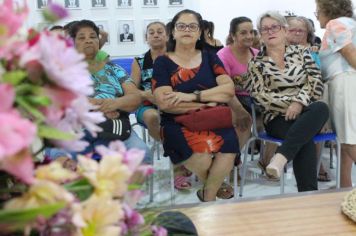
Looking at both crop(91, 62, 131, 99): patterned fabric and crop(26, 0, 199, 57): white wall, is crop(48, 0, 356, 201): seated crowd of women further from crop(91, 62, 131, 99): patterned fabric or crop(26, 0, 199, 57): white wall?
crop(26, 0, 199, 57): white wall

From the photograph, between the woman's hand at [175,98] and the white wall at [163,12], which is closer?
the woman's hand at [175,98]

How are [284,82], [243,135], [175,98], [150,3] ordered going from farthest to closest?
[150,3], [243,135], [284,82], [175,98]

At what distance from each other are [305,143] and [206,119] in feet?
2.00

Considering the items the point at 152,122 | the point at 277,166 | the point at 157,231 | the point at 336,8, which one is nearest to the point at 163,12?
the point at 152,122

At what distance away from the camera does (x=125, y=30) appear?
4.90 m

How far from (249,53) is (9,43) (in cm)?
317

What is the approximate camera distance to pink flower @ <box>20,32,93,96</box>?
1.26 ft

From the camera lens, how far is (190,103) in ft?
8.66

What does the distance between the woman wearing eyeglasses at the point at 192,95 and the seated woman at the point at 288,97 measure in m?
0.26

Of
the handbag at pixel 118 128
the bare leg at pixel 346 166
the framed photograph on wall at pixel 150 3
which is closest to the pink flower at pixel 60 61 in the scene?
the handbag at pixel 118 128

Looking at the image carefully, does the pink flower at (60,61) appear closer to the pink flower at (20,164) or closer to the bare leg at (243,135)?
the pink flower at (20,164)

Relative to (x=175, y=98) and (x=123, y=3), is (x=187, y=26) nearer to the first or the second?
(x=175, y=98)

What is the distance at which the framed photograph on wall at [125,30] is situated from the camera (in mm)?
4887

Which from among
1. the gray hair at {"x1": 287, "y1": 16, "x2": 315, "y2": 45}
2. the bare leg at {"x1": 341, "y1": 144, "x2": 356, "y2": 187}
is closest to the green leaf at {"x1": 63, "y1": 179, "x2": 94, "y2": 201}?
the bare leg at {"x1": 341, "y1": 144, "x2": 356, "y2": 187}
